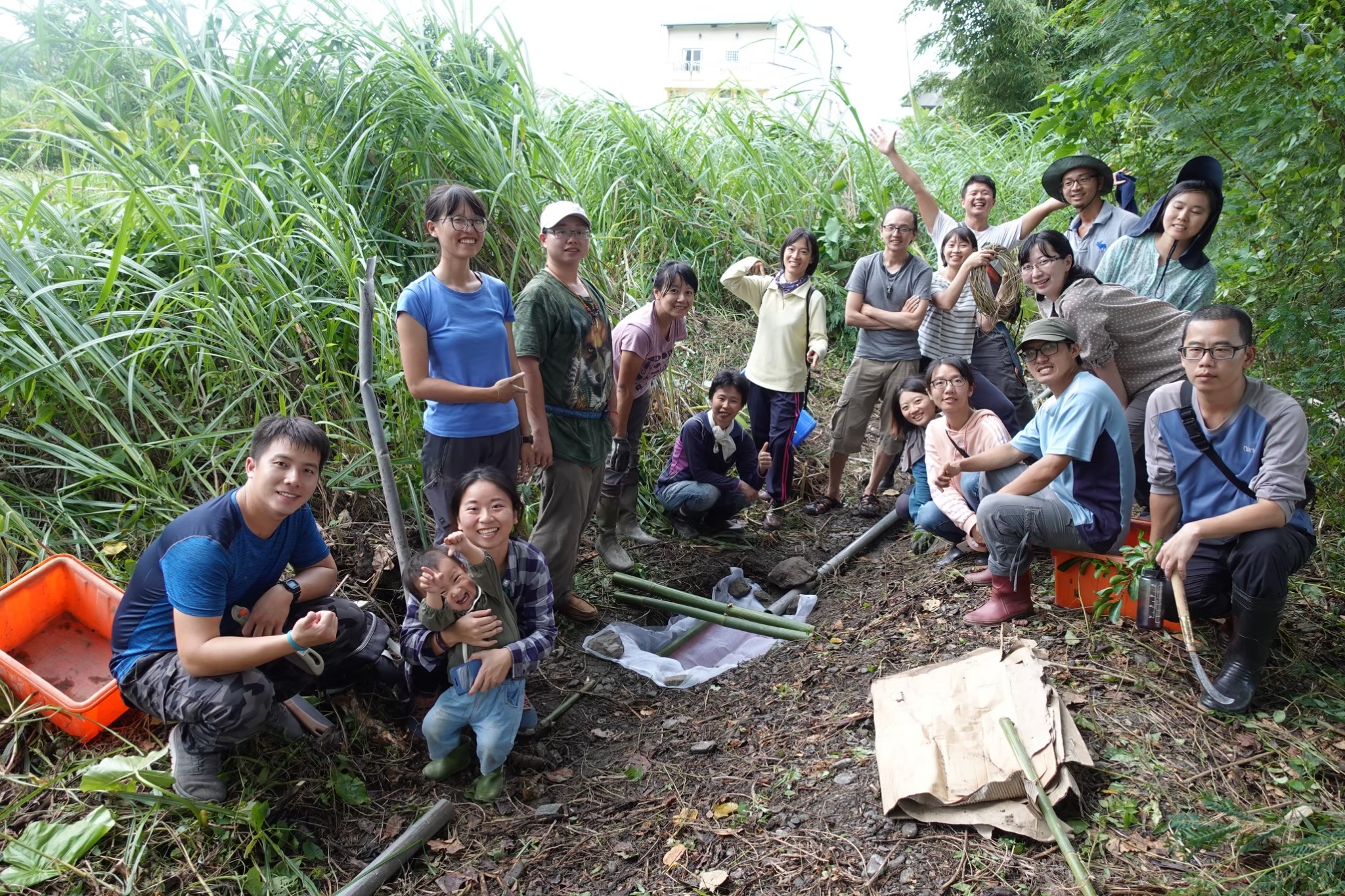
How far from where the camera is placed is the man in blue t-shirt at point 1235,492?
2496mm

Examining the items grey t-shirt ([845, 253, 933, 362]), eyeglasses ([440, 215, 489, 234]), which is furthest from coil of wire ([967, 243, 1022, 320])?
eyeglasses ([440, 215, 489, 234])

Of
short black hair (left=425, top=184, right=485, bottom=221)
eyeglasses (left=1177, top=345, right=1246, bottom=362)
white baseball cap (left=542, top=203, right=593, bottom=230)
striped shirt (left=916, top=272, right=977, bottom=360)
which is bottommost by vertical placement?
striped shirt (left=916, top=272, right=977, bottom=360)

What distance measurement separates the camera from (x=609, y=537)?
163 inches

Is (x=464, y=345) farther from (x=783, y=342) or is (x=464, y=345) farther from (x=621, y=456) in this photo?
(x=783, y=342)

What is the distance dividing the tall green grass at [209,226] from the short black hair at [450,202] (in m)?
0.71

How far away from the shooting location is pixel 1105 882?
198cm

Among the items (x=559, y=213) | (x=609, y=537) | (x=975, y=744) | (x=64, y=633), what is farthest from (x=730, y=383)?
(x=64, y=633)

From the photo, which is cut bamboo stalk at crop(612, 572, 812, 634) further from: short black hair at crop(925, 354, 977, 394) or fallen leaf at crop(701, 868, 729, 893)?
fallen leaf at crop(701, 868, 729, 893)

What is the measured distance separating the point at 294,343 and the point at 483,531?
4.94 feet

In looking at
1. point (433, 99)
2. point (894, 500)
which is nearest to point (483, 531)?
point (433, 99)

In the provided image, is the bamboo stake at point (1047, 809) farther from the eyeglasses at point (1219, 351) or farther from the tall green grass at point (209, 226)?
the tall green grass at point (209, 226)

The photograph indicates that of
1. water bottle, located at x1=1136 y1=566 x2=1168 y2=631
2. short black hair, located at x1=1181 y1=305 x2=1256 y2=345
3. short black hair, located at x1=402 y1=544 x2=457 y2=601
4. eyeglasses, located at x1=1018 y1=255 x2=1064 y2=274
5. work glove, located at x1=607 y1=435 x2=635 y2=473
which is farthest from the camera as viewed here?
work glove, located at x1=607 y1=435 x2=635 y2=473

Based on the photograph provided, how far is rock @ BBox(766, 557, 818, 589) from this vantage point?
157 inches

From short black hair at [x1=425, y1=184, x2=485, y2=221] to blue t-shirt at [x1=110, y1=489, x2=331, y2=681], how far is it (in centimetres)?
109
